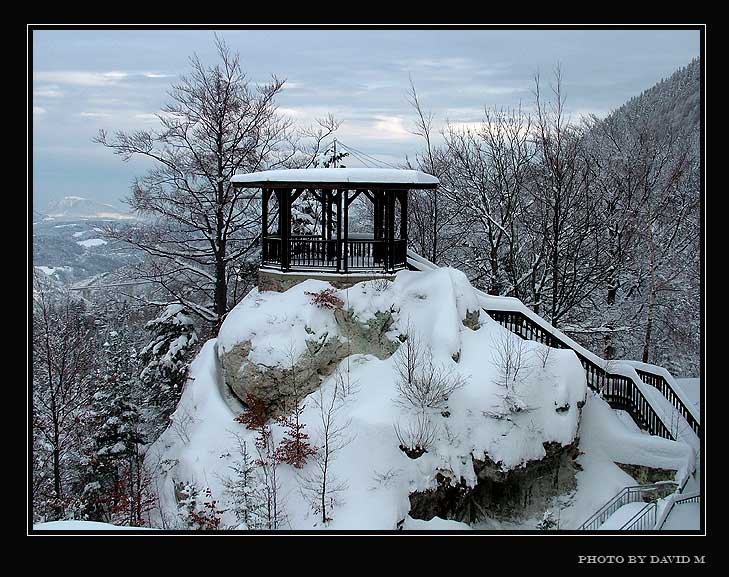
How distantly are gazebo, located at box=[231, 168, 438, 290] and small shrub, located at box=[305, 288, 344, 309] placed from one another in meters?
0.59

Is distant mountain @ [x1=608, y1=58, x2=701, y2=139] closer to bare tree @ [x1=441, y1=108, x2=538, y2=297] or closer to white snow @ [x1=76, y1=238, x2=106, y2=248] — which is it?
bare tree @ [x1=441, y1=108, x2=538, y2=297]

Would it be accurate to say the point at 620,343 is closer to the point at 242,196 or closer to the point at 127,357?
the point at 242,196

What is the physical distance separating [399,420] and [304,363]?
117 inches

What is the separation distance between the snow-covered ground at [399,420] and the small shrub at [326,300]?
0.60 ft

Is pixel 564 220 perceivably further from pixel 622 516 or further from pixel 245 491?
pixel 245 491

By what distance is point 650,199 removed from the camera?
28.7 meters

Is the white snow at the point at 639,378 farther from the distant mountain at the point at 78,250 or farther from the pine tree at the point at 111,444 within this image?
the distant mountain at the point at 78,250

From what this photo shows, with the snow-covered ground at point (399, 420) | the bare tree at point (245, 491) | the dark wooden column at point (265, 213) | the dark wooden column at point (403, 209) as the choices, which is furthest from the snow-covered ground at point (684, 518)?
the dark wooden column at point (265, 213)

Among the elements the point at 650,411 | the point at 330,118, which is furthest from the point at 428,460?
the point at 330,118

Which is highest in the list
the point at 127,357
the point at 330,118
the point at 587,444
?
the point at 330,118

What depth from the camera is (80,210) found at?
20.6m

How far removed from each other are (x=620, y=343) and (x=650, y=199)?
6.33m

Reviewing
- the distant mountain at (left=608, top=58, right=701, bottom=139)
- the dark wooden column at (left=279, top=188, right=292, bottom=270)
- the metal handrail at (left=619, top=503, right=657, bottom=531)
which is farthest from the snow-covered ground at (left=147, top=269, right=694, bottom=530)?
the distant mountain at (left=608, top=58, right=701, bottom=139)

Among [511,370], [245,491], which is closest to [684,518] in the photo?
[511,370]
